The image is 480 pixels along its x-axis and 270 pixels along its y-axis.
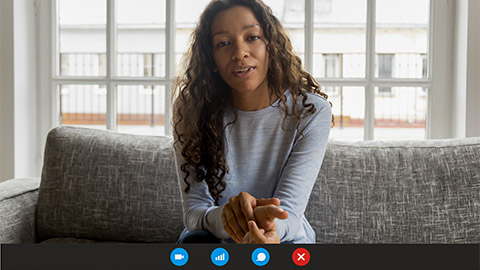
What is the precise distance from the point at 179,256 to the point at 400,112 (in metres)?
1.51

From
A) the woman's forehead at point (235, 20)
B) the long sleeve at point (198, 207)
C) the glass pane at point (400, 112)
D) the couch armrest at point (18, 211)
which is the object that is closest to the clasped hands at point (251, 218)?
the long sleeve at point (198, 207)

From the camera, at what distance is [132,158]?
1302 millimetres

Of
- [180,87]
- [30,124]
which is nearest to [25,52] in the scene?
[30,124]

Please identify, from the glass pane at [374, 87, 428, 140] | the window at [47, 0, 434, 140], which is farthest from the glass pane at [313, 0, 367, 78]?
the glass pane at [374, 87, 428, 140]

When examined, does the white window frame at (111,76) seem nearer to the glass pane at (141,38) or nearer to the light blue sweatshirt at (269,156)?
the glass pane at (141,38)

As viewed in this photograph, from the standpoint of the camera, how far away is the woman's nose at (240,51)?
0.93m

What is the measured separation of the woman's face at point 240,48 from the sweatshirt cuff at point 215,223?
248mm

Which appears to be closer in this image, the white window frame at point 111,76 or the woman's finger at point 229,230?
the woman's finger at point 229,230

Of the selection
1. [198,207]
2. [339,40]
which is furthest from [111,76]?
[198,207]

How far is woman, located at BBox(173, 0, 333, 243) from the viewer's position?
3.09 feet

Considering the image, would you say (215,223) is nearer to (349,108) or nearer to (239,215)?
(239,215)

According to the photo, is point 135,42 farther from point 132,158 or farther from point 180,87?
point 180,87

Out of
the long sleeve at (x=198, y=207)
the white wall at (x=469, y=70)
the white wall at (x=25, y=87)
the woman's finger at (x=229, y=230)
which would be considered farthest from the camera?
the white wall at (x=25, y=87)

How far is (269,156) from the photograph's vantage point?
3.22 ft
